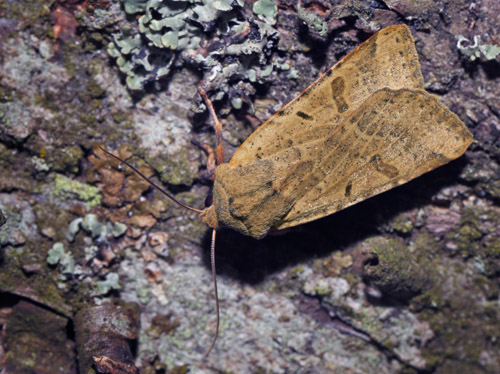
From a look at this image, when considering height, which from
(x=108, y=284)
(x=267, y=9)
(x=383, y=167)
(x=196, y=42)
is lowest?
(x=108, y=284)

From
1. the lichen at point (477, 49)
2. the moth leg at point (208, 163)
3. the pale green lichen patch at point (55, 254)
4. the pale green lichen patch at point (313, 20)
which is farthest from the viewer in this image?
the moth leg at point (208, 163)

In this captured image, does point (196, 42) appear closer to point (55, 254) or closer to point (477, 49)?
point (55, 254)

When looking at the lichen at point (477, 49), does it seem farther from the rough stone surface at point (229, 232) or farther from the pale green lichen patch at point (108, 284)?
the pale green lichen patch at point (108, 284)

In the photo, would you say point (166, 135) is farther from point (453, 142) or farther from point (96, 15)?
point (453, 142)

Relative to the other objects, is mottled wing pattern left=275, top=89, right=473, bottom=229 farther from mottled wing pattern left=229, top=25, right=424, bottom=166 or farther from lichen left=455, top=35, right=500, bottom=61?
lichen left=455, top=35, right=500, bottom=61

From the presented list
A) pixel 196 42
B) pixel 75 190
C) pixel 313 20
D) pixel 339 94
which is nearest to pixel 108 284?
pixel 75 190

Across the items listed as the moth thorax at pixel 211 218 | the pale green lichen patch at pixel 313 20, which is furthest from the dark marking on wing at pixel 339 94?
the moth thorax at pixel 211 218
